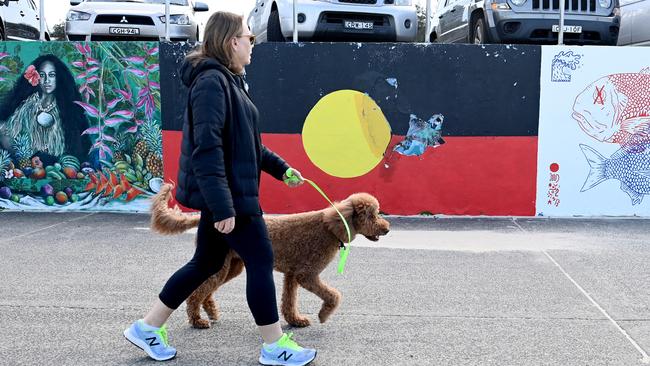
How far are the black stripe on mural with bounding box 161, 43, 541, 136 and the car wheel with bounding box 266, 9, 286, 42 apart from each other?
217 centimetres

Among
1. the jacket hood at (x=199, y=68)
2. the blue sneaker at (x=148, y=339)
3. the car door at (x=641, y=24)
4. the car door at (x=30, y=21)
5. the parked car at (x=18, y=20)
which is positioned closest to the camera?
the jacket hood at (x=199, y=68)

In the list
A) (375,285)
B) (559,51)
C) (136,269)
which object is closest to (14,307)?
(136,269)

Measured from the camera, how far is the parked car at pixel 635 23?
36.9 feet

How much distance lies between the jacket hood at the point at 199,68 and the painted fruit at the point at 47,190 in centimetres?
584

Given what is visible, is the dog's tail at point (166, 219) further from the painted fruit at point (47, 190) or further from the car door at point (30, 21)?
the car door at point (30, 21)

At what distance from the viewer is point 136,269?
19.3 ft

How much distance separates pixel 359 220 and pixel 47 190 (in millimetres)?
5907

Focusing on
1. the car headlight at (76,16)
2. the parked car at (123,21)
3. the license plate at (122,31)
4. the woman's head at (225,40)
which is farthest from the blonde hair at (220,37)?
the car headlight at (76,16)

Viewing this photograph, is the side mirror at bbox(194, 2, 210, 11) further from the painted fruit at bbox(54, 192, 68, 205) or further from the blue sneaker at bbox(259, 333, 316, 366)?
the blue sneaker at bbox(259, 333, 316, 366)

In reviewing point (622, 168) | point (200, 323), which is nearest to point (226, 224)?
point (200, 323)

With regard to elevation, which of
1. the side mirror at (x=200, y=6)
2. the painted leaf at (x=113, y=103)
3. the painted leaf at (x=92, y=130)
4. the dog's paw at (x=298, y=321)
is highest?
the side mirror at (x=200, y=6)

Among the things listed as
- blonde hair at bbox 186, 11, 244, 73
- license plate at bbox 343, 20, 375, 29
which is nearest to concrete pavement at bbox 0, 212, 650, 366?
blonde hair at bbox 186, 11, 244, 73

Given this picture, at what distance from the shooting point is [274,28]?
35.2 feet

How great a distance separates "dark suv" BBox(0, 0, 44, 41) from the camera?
1233 cm
